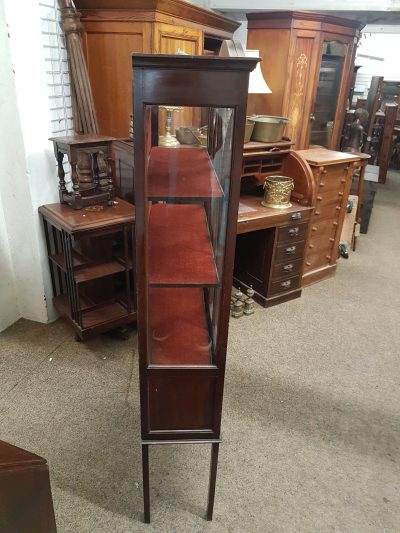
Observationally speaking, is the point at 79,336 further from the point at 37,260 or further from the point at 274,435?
the point at 274,435

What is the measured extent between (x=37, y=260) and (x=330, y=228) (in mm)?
2181

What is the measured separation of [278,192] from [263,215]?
0.25 meters

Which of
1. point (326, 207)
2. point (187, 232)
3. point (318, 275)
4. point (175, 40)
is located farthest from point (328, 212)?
point (187, 232)

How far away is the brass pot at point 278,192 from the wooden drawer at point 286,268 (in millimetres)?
403

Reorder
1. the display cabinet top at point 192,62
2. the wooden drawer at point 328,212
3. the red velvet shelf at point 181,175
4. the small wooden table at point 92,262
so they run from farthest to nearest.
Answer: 1. the wooden drawer at point 328,212
2. the small wooden table at point 92,262
3. the red velvet shelf at point 181,175
4. the display cabinet top at point 192,62

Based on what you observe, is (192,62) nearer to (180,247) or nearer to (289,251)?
(180,247)

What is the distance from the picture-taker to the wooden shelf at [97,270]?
86.5 inches

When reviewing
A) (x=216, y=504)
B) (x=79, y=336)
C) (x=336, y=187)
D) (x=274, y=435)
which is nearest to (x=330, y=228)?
(x=336, y=187)

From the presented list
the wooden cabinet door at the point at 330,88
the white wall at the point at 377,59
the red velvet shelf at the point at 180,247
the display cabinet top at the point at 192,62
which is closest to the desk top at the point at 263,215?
the wooden cabinet door at the point at 330,88

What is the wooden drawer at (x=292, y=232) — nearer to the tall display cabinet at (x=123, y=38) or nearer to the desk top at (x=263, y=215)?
the desk top at (x=263, y=215)

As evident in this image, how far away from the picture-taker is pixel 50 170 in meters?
2.34

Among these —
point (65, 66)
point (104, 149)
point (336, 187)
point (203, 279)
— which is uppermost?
point (65, 66)

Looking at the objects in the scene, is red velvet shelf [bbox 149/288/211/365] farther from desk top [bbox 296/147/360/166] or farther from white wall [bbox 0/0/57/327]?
desk top [bbox 296/147/360/166]

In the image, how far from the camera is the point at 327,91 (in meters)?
3.28
